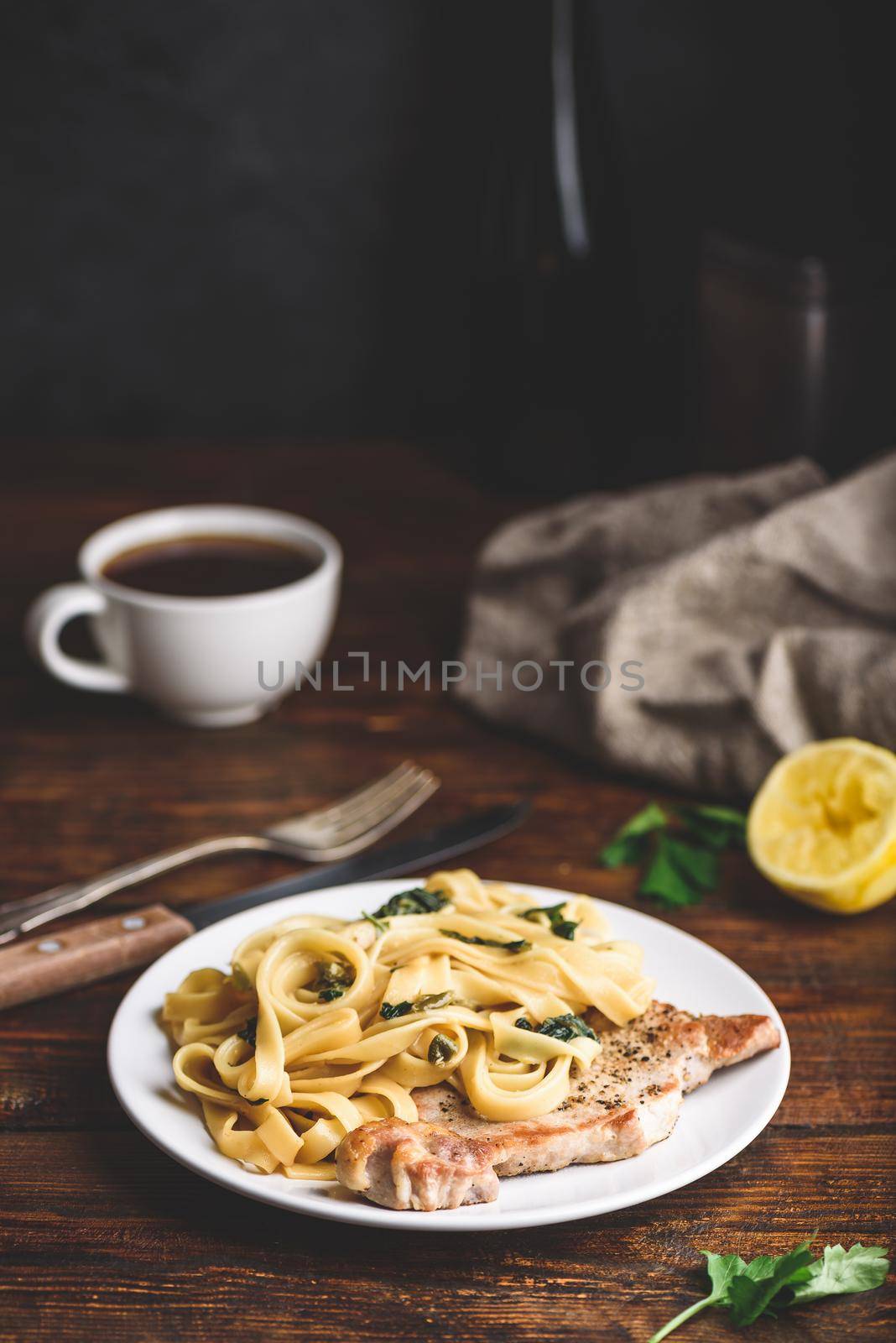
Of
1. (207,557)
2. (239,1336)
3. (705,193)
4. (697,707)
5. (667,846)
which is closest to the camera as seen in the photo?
(239,1336)

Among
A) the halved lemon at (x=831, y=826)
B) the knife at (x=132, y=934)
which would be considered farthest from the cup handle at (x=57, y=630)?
the halved lemon at (x=831, y=826)

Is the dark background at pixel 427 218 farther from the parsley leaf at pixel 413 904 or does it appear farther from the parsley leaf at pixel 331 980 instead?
the parsley leaf at pixel 331 980

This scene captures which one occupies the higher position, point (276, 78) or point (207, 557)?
point (276, 78)

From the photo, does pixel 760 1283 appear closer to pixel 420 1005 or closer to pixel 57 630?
pixel 420 1005

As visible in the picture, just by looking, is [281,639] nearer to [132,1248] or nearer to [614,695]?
[614,695]

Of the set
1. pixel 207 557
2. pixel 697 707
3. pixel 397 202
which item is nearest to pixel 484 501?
pixel 397 202

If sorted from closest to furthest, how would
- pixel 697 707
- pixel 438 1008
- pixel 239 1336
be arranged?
pixel 239 1336
pixel 438 1008
pixel 697 707

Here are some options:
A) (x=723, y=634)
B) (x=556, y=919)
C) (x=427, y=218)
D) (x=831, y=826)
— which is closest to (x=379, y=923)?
(x=556, y=919)
